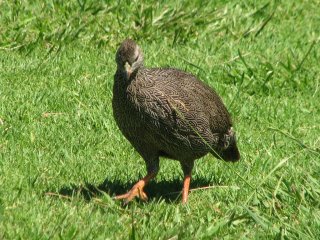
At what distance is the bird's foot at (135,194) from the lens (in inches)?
253

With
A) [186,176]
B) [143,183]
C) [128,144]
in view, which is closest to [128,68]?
[143,183]

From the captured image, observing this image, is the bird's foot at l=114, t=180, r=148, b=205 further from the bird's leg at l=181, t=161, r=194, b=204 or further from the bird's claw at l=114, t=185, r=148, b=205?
the bird's leg at l=181, t=161, r=194, b=204

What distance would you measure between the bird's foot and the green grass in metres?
0.13

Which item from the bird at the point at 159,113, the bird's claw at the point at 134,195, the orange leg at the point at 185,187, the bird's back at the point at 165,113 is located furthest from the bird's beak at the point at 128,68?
the orange leg at the point at 185,187

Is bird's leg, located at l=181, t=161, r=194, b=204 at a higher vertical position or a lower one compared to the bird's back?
lower

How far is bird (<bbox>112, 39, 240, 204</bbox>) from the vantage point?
6.40m

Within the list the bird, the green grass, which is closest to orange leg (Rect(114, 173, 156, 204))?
the bird

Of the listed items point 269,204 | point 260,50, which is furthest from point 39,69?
point 269,204

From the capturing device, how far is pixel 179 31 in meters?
9.80

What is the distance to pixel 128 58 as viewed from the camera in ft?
21.0

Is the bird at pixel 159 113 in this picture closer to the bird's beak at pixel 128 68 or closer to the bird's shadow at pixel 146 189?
the bird's beak at pixel 128 68

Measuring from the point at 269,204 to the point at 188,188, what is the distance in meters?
0.72

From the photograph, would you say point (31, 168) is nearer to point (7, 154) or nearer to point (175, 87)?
point (7, 154)

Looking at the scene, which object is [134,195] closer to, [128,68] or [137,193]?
[137,193]
